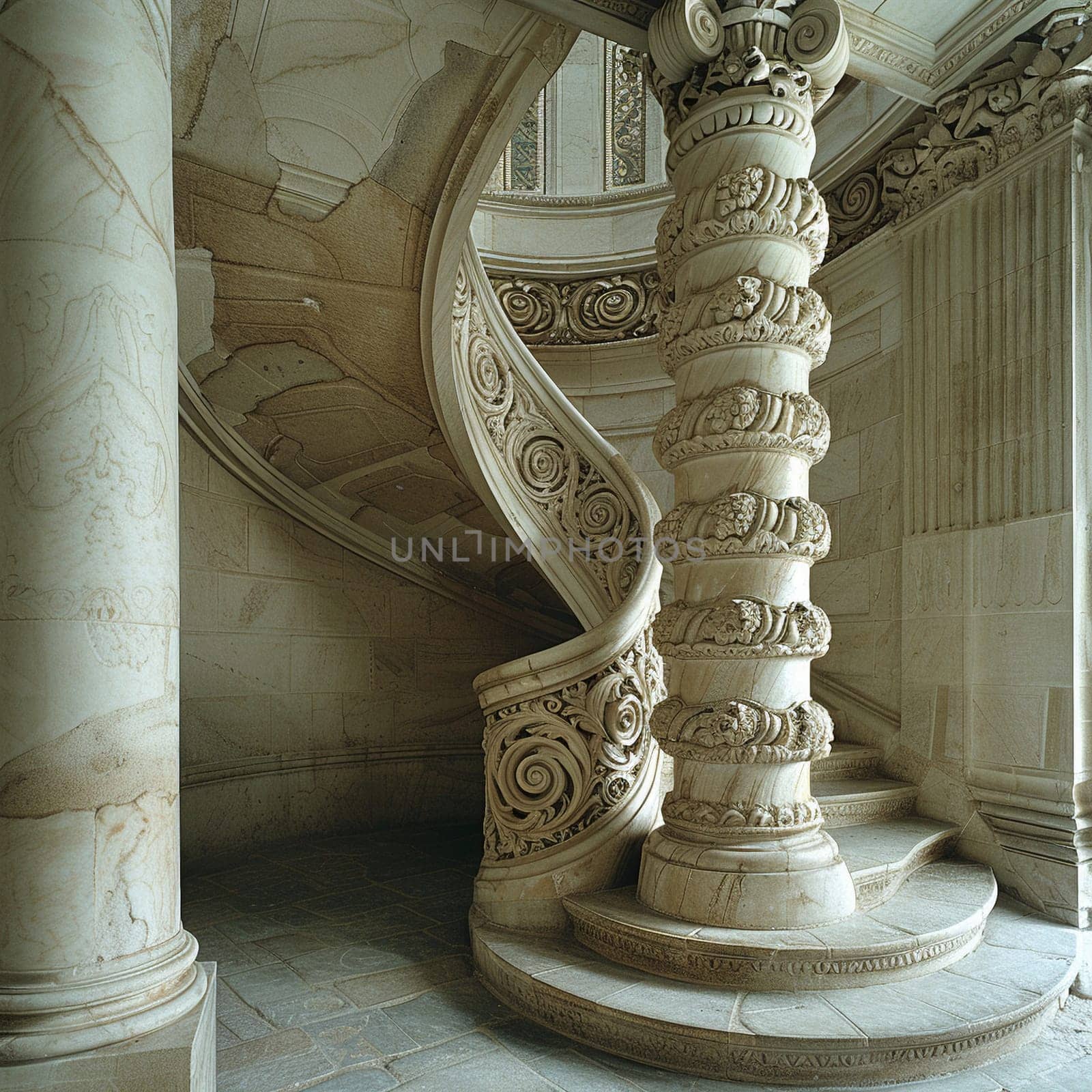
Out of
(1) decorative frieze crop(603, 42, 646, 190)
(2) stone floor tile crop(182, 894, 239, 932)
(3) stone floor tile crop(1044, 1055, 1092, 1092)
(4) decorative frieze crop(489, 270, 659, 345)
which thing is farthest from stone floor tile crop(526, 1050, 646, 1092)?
(1) decorative frieze crop(603, 42, 646, 190)

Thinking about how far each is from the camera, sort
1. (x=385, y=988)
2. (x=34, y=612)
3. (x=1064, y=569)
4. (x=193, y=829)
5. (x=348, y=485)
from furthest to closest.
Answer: (x=348, y=485) → (x=193, y=829) → (x=1064, y=569) → (x=385, y=988) → (x=34, y=612)

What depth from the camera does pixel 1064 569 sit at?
338 cm

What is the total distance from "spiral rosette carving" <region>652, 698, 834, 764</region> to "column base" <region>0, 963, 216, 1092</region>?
5.12 ft

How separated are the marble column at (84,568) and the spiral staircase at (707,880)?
127 cm

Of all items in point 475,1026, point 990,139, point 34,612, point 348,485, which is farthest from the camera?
point 348,485

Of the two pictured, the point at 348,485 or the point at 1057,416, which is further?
the point at 348,485

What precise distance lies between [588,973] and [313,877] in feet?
6.32

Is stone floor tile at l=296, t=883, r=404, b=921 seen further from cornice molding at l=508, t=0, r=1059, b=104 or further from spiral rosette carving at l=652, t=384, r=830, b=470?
cornice molding at l=508, t=0, r=1059, b=104

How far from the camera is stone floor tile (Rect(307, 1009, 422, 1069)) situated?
2.36 meters

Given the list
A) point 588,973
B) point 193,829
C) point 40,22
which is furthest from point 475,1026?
point 40,22

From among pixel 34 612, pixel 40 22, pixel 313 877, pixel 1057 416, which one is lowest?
pixel 313 877

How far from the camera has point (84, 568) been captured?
5.63ft

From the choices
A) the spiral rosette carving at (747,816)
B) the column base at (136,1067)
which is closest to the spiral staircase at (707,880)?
the spiral rosette carving at (747,816)

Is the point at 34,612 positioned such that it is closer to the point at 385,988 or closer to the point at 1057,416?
the point at 385,988
